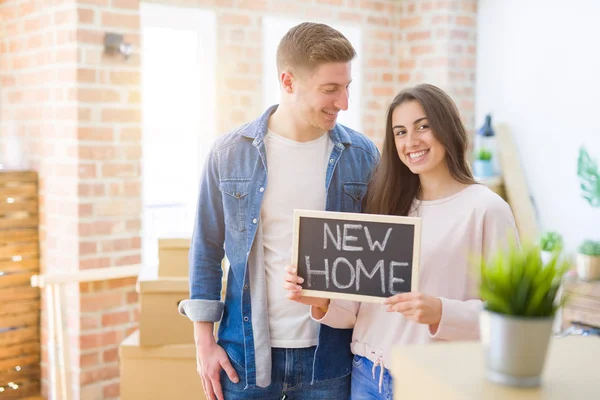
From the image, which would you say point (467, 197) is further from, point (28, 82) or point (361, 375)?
point (28, 82)

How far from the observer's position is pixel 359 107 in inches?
179

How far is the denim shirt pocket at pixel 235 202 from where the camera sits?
185 cm

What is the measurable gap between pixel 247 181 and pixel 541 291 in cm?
110

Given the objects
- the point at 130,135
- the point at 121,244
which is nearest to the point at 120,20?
the point at 130,135

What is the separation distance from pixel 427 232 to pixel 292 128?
48cm

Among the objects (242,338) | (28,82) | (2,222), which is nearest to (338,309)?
(242,338)

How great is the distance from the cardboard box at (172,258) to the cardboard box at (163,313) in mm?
82

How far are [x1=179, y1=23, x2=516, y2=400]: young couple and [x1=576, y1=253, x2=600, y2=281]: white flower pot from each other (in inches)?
81.0

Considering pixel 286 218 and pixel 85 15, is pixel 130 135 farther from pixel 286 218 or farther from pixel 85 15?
pixel 286 218

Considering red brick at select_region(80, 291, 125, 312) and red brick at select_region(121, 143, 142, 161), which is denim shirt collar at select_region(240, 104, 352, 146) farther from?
red brick at select_region(80, 291, 125, 312)

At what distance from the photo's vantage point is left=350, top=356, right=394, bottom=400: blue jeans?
5.29ft

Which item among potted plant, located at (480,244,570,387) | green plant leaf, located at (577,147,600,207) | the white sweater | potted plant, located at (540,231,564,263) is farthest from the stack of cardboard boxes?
green plant leaf, located at (577,147,600,207)

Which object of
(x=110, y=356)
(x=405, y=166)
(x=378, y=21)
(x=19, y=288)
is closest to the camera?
(x=405, y=166)

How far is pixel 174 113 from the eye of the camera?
13.0 feet
